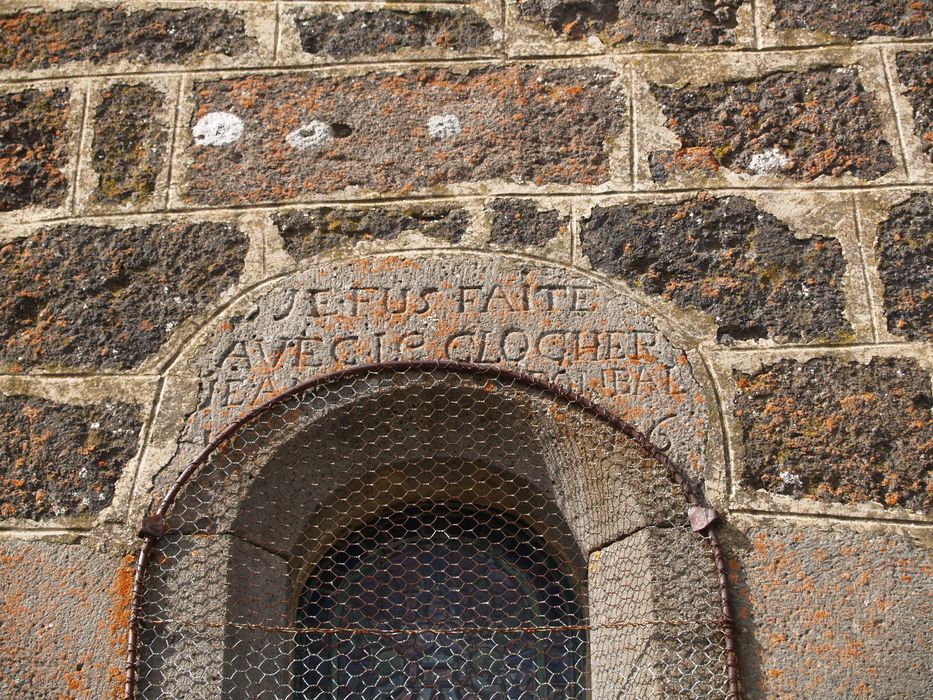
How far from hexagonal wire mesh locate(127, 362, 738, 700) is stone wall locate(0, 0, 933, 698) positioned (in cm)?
8

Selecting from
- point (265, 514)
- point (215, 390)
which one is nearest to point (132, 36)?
point (215, 390)

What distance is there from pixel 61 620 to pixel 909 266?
2147 millimetres

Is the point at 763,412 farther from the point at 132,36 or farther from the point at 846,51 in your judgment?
the point at 132,36

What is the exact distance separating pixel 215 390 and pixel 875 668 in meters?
1.61

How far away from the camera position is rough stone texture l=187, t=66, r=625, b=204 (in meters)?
3.18

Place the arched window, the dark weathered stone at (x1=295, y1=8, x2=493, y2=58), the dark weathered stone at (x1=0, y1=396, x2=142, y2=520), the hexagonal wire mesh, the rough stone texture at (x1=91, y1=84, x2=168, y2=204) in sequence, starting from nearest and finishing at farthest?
the hexagonal wire mesh, the dark weathered stone at (x1=0, y1=396, x2=142, y2=520), the arched window, the rough stone texture at (x1=91, y1=84, x2=168, y2=204), the dark weathered stone at (x1=295, y1=8, x2=493, y2=58)

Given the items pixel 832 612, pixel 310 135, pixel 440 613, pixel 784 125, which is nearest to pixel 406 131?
pixel 310 135

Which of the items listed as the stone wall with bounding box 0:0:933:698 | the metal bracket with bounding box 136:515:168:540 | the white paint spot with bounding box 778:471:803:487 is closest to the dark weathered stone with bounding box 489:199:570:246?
the stone wall with bounding box 0:0:933:698

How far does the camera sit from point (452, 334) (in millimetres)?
2996

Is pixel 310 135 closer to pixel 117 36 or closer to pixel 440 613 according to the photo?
pixel 117 36

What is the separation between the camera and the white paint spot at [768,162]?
314 cm

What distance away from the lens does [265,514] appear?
9.58 ft

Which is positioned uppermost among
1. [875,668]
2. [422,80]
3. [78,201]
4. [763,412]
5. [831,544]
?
[422,80]

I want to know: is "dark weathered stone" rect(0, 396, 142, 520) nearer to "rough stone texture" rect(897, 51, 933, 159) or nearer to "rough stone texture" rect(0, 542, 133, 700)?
"rough stone texture" rect(0, 542, 133, 700)
